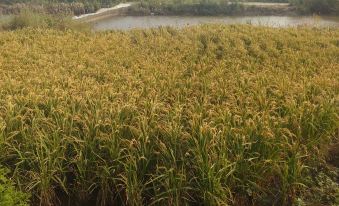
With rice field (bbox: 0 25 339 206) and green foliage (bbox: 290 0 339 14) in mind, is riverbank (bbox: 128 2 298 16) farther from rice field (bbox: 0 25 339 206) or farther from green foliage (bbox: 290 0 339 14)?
rice field (bbox: 0 25 339 206)

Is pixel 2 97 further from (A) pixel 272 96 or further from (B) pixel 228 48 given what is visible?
(B) pixel 228 48

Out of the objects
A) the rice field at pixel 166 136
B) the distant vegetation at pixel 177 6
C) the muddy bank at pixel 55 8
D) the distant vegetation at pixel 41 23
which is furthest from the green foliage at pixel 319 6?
the rice field at pixel 166 136

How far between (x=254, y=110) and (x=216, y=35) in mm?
7002

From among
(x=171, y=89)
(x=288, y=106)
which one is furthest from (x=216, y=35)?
(x=288, y=106)

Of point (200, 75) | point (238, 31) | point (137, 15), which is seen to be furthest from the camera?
point (137, 15)

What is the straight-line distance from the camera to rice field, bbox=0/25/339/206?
4129mm

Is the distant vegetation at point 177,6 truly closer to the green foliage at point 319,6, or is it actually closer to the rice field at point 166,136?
the green foliage at point 319,6

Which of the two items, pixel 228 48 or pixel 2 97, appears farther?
pixel 228 48

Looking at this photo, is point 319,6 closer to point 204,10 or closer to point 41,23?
point 204,10

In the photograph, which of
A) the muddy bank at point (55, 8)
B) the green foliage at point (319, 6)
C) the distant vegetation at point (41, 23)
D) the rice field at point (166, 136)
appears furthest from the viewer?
the muddy bank at point (55, 8)

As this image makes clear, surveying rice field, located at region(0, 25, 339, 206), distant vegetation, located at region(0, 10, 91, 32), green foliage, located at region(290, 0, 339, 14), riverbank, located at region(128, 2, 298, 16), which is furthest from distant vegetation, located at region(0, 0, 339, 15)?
rice field, located at region(0, 25, 339, 206)

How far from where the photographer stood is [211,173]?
390 cm

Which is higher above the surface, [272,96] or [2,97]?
[2,97]

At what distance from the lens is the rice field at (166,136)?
163 inches
